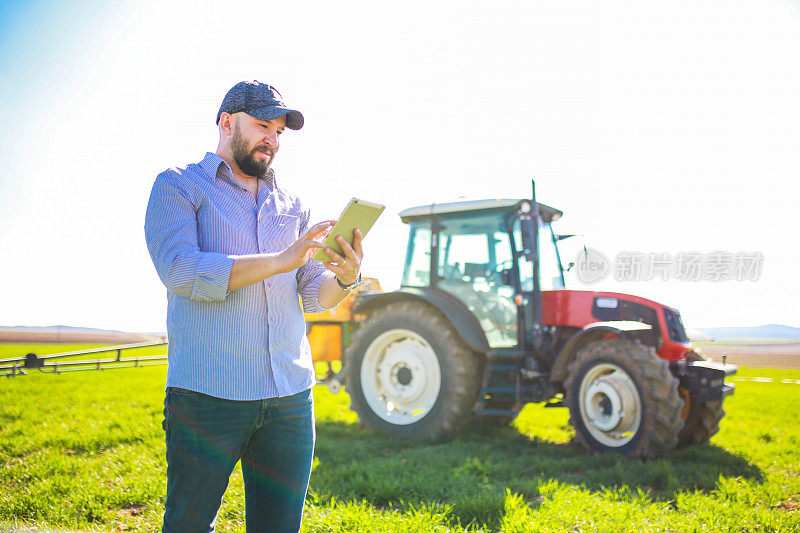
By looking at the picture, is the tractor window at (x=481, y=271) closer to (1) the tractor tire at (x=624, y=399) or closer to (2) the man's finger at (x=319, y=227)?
(1) the tractor tire at (x=624, y=399)

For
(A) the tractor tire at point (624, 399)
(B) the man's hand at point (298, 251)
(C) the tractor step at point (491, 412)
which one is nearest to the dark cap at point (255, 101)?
(B) the man's hand at point (298, 251)

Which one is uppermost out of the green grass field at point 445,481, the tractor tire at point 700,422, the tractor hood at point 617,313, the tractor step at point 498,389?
the tractor hood at point 617,313

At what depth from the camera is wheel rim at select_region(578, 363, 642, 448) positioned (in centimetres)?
475

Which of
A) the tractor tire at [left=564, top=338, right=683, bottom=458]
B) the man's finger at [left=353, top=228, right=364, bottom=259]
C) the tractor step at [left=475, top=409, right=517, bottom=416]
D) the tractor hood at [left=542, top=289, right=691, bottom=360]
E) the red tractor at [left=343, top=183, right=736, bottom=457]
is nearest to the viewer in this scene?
the man's finger at [left=353, top=228, right=364, bottom=259]

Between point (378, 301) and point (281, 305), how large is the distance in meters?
4.31

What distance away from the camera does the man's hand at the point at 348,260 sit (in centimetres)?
168

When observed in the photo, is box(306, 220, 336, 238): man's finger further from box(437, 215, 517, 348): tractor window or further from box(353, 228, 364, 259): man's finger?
box(437, 215, 517, 348): tractor window

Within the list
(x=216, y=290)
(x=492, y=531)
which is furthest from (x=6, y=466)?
(x=216, y=290)

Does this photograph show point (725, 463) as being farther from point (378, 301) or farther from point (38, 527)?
point (38, 527)

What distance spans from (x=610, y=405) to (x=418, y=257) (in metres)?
2.49

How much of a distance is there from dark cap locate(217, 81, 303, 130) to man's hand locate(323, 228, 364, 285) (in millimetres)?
438

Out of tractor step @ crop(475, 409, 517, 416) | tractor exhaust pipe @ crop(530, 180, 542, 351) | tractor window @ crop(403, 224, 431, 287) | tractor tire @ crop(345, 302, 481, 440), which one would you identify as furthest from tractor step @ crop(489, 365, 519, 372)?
tractor window @ crop(403, 224, 431, 287)

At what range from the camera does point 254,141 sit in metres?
1.77

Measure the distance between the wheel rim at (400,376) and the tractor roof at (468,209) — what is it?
4.23 feet
